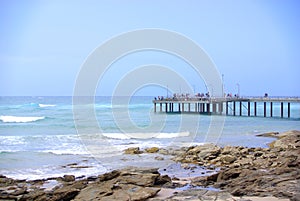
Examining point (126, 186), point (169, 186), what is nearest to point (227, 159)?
point (169, 186)

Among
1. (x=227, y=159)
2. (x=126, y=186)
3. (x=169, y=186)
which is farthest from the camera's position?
(x=227, y=159)

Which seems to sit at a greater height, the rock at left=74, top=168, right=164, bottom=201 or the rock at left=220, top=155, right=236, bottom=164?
the rock at left=74, top=168, right=164, bottom=201

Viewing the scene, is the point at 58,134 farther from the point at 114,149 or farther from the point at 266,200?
the point at 266,200

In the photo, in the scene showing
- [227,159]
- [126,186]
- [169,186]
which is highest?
[126,186]

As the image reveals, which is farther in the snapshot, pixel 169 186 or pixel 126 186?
pixel 169 186

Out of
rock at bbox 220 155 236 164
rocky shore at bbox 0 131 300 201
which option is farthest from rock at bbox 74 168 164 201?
rock at bbox 220 155 236 164

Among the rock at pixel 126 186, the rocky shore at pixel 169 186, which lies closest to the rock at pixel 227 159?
the rocky shore at pixel 169 186

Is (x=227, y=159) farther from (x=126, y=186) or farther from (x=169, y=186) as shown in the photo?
(x=126, y=186)

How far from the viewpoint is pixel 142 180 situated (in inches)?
500

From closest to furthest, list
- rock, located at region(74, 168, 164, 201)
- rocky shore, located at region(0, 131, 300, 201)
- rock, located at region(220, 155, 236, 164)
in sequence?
1. rocky shore, located at region(0, 131, 300, 201)
2. rock, located at region(74, 168, 164, 201)
3. rock, located at region(220, 155, 236, 164)

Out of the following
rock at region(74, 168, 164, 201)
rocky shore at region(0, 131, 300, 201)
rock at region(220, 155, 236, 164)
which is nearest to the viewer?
rocky shore at region(0, 131, 300, 201)

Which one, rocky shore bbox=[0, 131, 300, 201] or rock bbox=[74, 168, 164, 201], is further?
→ rock bbox=[74, 168, 164, 201]

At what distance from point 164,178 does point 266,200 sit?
4.05 meters

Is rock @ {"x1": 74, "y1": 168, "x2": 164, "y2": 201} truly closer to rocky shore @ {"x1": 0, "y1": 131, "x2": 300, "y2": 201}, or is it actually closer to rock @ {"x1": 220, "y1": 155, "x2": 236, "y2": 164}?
rocky shore @ {"x1": 0, "y1": 131, "x2": 300, "y2": 201}
